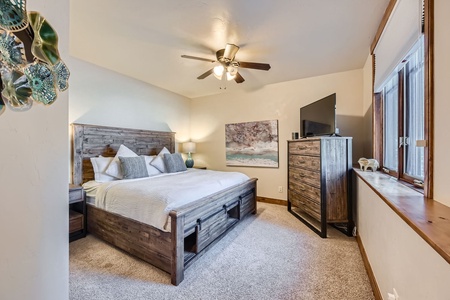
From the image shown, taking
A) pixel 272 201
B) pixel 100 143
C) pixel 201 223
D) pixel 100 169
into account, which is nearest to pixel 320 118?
pixel 272 201

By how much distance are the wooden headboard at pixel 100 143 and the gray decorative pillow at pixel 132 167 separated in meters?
0.52

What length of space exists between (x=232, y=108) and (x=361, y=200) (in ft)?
10.4

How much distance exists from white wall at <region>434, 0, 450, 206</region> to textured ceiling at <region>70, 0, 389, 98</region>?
939 millimetres

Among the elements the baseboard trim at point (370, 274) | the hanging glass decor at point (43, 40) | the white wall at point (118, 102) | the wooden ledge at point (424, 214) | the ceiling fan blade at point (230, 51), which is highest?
the ceiling fan blade at point (230, 51)

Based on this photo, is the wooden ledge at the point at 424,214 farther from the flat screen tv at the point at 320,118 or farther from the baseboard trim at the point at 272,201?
the baseboard trim at the point at 272,201

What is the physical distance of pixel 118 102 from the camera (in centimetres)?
352

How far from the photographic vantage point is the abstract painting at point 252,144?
4145 mm

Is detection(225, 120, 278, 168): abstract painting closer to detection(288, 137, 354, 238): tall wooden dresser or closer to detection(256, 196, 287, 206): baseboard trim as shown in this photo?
detection(256, 196, 287, 206): baseboard trim

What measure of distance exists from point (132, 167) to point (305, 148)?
2682mm

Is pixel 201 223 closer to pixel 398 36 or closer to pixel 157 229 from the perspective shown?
pixel 157 229

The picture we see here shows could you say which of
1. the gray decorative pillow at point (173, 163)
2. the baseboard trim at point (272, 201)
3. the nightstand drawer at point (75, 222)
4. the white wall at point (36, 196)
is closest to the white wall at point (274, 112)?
the baseboard trim at point (272, 201)

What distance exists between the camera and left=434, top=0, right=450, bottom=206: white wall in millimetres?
1015

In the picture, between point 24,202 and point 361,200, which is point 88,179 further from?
point 361,200

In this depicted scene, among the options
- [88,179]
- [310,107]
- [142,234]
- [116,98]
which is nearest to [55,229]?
[142,234]
